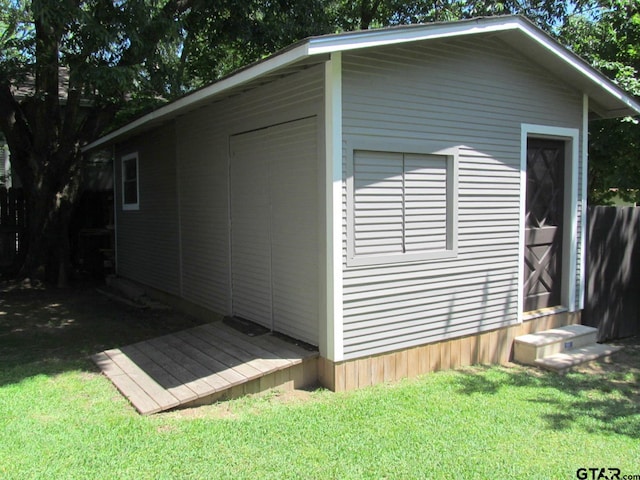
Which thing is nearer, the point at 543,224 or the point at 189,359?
the point at 189,359

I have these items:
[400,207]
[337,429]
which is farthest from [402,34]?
[337,429]

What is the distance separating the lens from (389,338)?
4.71 meters

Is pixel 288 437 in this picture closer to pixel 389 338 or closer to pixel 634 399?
pixel 389 338

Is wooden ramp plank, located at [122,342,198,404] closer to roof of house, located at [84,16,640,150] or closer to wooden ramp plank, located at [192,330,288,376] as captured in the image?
wooden ramp plank, located at [192,330,288,376]

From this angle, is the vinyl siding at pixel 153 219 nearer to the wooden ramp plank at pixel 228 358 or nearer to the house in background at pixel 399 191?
the house in background at pixel 399 191

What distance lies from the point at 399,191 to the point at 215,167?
8.56 ft

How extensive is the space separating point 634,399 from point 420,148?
9.66 ft

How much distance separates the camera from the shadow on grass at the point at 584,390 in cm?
407

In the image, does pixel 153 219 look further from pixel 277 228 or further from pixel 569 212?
pixel 569 212

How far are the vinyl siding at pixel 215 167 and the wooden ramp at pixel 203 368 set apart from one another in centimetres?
109

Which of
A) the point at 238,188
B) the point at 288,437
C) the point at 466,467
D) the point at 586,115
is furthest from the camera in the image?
the point at 586,115

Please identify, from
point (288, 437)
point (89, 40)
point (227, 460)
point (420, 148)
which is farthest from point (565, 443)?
point (89, 40)

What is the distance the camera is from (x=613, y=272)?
674 centimetres

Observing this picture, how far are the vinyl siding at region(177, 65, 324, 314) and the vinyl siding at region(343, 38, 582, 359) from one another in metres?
0.67
